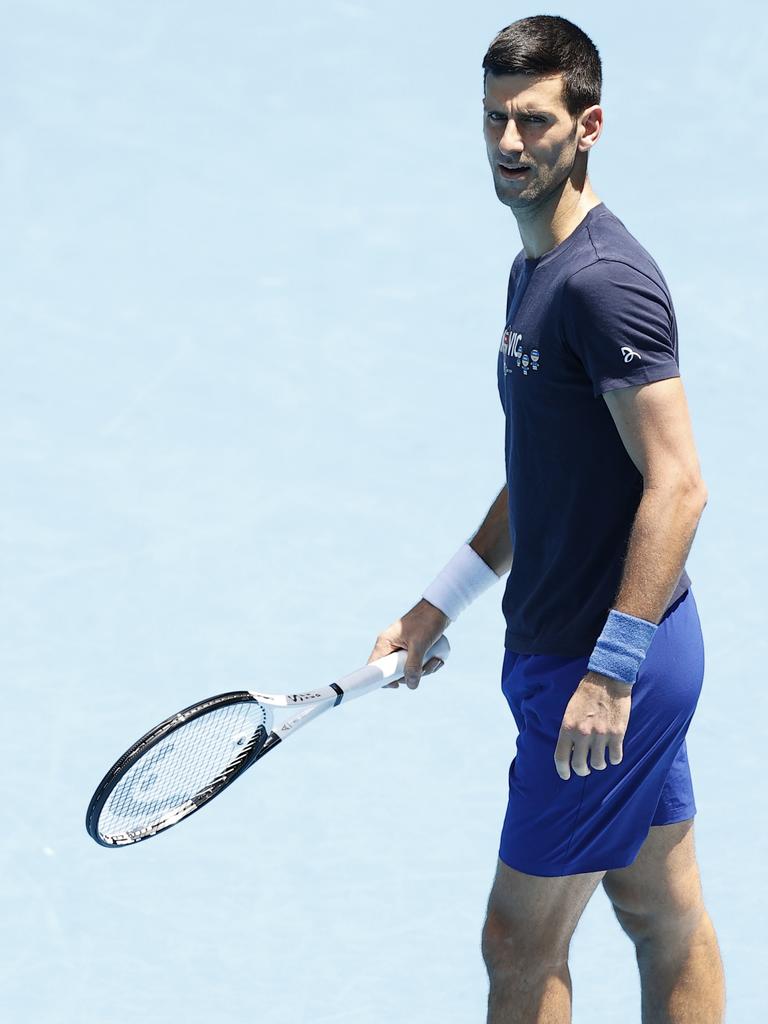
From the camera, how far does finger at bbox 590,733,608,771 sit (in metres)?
2.50

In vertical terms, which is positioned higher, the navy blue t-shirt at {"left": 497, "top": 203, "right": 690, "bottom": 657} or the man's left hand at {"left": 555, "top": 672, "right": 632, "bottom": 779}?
the navy blue t-shirt at {"left": 497, "top": 203, "right": 690, "bottom": 657}

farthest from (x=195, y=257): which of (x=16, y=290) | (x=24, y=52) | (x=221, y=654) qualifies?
(x=221, y=654)

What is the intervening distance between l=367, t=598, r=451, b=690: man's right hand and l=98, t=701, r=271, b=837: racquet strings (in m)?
0.25

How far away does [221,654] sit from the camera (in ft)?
14.0

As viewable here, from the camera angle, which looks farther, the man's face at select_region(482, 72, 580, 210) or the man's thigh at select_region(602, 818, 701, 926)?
the man's thigh at select_region(602, 818, 701, 926)

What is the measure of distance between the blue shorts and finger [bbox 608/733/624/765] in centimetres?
9

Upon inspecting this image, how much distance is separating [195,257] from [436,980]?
303 centimetres

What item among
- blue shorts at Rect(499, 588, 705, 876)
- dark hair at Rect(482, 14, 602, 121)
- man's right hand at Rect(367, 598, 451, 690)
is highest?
dark hair at Rect(482, 14, 602, 121)

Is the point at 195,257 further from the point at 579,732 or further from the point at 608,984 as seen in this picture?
the point at 579,732

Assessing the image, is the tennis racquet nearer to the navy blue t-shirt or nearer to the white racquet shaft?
the white racquet shaft

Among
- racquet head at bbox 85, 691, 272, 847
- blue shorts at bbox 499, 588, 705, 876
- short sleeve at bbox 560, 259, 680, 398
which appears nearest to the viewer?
short sleeve at bbox 560, 259, 680, 398

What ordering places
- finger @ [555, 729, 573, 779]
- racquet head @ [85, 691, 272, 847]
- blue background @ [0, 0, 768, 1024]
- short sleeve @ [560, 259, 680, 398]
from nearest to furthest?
short sleeve @ [560, 259, 680, 398] → finger @ [555, 729, 573, 779] → racquet head @ [85, 691, 272, 847] → blue background @ [0, 0, 768, 1024]

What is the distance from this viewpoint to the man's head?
2604 millimetres

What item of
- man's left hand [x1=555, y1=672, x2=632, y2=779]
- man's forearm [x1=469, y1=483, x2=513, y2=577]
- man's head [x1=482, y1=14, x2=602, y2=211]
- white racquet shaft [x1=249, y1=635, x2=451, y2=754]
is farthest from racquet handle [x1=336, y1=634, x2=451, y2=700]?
man's head [x1=482, y1=14, x2=602, y2=211]
